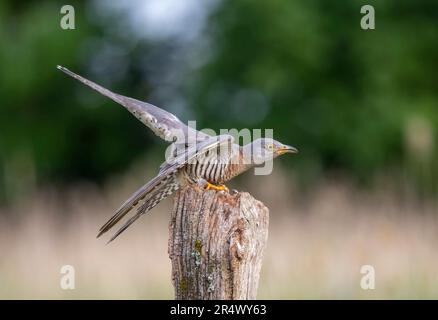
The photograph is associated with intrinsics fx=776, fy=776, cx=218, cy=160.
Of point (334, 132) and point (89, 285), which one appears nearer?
point (89, 285)

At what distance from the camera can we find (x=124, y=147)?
46.4ft

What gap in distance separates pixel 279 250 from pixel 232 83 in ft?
23.9

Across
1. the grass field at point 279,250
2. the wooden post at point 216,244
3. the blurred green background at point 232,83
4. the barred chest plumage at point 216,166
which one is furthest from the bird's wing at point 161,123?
the blurred green background at point 232,83

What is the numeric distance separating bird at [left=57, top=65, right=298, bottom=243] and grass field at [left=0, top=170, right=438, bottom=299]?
112 cm

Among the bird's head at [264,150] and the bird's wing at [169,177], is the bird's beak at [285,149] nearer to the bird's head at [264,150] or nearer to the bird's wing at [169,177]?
the bird's head at [264,150]

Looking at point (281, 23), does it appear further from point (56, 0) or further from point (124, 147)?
point (56, 0)

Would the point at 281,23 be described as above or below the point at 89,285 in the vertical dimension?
above

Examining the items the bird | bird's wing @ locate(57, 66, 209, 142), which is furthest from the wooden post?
bird's wing @ locate(57, 66, 209, 142)

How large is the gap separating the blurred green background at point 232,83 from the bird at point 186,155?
6.03 metres

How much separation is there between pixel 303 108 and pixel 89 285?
7.34 metres

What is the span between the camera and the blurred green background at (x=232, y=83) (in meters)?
12.0
